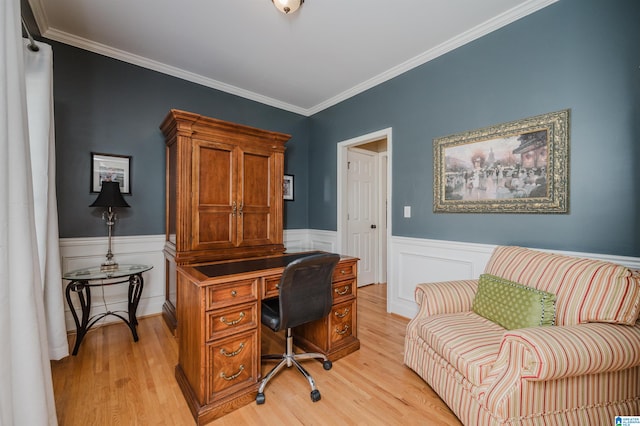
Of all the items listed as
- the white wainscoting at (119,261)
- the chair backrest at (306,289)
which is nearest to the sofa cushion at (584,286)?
the chair backrest at (306,289)

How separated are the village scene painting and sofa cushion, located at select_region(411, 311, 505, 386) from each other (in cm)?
110

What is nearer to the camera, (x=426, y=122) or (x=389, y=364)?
(x=389, y=364)

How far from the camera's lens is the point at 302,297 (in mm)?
1776

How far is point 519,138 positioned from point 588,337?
1594mm

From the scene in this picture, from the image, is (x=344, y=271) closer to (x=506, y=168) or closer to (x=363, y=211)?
(x=506, y=168)

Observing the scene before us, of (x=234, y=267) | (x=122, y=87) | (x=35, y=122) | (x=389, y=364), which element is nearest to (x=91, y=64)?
(x=122, y=87)

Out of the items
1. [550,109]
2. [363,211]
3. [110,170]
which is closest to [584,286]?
[550,109]

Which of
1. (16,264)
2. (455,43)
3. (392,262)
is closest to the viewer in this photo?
(16,264)

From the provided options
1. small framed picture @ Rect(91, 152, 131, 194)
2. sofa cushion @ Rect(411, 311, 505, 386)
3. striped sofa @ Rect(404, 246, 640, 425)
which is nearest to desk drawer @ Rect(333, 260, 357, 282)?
sofa cushion @ Rect(411, 311, 505, 386)

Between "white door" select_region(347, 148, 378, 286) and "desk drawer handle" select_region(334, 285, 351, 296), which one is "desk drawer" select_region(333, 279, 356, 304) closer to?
"desk drawer handle" select_region(334, 285, 351, 296)

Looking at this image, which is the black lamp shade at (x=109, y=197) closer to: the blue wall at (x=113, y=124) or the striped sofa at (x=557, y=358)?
the blue wall at (x=113, y=124)

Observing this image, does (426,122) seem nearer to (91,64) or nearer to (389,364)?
(389,364)

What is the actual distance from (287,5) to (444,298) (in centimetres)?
249

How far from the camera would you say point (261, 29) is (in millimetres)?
2459
